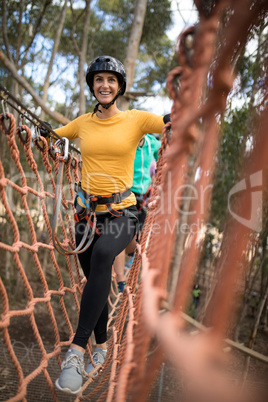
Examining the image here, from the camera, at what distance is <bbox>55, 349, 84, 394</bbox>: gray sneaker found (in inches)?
37.5

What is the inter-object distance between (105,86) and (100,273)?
0.75 metres

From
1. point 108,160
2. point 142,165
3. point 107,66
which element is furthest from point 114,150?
point 142,165

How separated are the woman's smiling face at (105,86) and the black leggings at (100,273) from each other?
49 cm

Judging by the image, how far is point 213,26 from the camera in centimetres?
32

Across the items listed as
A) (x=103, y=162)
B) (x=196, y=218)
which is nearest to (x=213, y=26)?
(x=196, y=218)

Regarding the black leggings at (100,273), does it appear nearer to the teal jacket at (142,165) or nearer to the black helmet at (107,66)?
A: the black helmet at (107,66)

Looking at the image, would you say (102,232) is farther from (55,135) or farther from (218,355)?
(218,355)

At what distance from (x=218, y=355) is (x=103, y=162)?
3.58ft

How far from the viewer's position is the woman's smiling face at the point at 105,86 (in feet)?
4.48

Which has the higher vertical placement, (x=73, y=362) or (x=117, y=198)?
(x=117, y=198)

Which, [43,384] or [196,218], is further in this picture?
[43,384]

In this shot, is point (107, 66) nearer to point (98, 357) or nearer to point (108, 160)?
point (108, 160)

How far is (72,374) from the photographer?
38.5 inches

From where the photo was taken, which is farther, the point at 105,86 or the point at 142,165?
the point at 142,165
